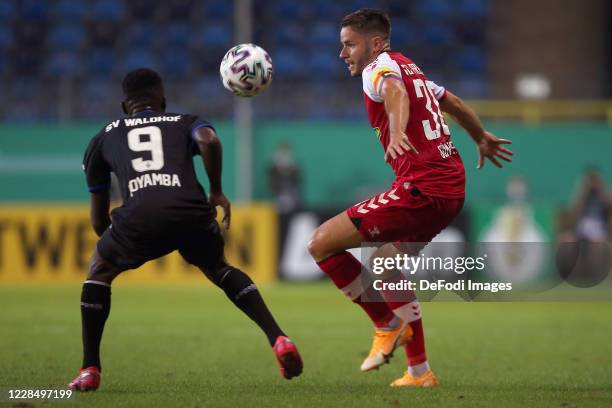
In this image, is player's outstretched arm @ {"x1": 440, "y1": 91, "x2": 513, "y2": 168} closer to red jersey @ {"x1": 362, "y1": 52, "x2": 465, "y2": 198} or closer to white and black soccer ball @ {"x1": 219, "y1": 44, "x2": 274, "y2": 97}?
red jersey @ {"x1": 362, "y1": 52, "x2": 465, "y2": 198}

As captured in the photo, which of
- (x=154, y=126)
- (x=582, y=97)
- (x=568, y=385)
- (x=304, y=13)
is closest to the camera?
(x=154, y=126)

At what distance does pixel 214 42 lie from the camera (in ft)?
76.2

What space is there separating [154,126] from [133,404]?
1.71 m

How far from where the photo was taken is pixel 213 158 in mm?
6383

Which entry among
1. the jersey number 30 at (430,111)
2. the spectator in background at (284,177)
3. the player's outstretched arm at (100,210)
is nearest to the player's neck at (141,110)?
the player's outstretched arm at (100,210)

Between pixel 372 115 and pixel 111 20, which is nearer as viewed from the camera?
pixel 372 115

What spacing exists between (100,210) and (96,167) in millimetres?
292

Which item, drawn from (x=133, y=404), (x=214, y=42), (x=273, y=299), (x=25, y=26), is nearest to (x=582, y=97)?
(x=214, y=42)

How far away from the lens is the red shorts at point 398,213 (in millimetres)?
6520

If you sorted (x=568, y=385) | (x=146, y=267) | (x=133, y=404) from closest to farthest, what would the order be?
(x=133, y=404), (x=568, y=385), (x=146, y=267)

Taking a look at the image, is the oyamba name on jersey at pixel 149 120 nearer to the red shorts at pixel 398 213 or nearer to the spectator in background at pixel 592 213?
the red shorts at pixel 398 213

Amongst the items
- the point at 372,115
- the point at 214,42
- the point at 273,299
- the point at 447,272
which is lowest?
the point at 273,299

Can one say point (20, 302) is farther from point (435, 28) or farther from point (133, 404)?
point (435, 28)

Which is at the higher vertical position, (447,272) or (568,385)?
(447,272)
